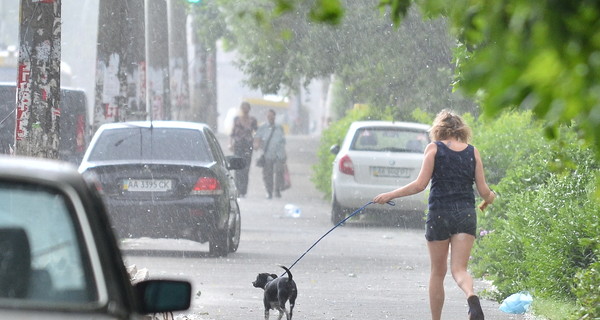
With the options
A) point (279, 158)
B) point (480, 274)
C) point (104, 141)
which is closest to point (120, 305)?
point (480, 274)

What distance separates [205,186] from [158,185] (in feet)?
1.68

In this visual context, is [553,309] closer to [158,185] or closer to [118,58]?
[158,185]

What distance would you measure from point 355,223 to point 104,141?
25.7ft

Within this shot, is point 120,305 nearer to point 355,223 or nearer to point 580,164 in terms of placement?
point 580,164

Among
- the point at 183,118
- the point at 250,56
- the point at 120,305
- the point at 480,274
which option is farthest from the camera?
the point at 183,118

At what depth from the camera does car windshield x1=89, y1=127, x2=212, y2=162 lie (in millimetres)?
15109

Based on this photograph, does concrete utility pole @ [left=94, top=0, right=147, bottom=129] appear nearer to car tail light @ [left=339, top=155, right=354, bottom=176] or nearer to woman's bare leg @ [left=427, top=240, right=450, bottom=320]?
car tail light @ [left=339, top=155, right=354, bottom=176]

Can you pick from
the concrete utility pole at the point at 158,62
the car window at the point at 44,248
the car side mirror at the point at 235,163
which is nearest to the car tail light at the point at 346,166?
the car side mirror at the point at 235,163

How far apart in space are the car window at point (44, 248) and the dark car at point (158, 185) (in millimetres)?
11011

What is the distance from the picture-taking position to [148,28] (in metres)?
28.5

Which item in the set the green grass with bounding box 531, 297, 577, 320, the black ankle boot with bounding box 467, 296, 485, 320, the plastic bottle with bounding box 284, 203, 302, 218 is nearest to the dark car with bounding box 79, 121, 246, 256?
the green grass with bounding box 531, 297, 577, 320

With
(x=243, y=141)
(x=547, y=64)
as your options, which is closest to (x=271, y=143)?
(x=243, y=141)

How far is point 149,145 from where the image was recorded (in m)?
15.3

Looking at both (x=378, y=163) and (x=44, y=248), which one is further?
(x=378, y=163)
